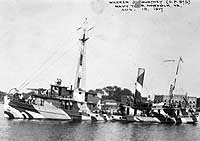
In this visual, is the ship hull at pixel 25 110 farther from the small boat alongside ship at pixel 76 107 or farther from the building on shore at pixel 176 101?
the building on shore at pixel 176 101

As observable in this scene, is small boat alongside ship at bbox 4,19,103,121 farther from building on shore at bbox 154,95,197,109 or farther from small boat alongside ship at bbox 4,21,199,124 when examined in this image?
building on shore at bbox 154,95,197,109

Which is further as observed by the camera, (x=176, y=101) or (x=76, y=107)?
(x=176, y=101)

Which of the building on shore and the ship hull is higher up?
the building on shore

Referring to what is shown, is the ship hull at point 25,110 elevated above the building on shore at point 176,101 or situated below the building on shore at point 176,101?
below

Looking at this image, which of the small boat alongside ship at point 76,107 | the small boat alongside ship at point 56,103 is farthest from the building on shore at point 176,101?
the small boat alongside ship at point 56,103

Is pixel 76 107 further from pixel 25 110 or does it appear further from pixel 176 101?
pixel 176 101

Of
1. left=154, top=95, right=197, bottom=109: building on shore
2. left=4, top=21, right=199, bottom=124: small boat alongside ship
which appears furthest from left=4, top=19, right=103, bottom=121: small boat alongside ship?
left=154, top=95, right=197, bottom=109: building on shore

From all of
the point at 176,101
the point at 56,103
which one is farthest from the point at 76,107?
the point at 176,101

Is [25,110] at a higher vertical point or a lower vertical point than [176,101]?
lower

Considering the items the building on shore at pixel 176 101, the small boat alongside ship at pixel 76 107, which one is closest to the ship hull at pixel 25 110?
the small boat alongside ship at pixel 76 107

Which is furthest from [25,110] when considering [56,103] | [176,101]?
[176,101]

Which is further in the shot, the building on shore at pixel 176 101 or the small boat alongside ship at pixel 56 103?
the building on shore at pixel 176 101

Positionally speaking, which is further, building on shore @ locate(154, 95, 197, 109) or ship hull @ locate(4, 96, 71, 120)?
building on shore @ locate(154, 95, 197, 109)

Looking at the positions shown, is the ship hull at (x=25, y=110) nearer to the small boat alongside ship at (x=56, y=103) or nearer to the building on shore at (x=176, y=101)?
the small boat alongside ship at (x=56, y=103)
